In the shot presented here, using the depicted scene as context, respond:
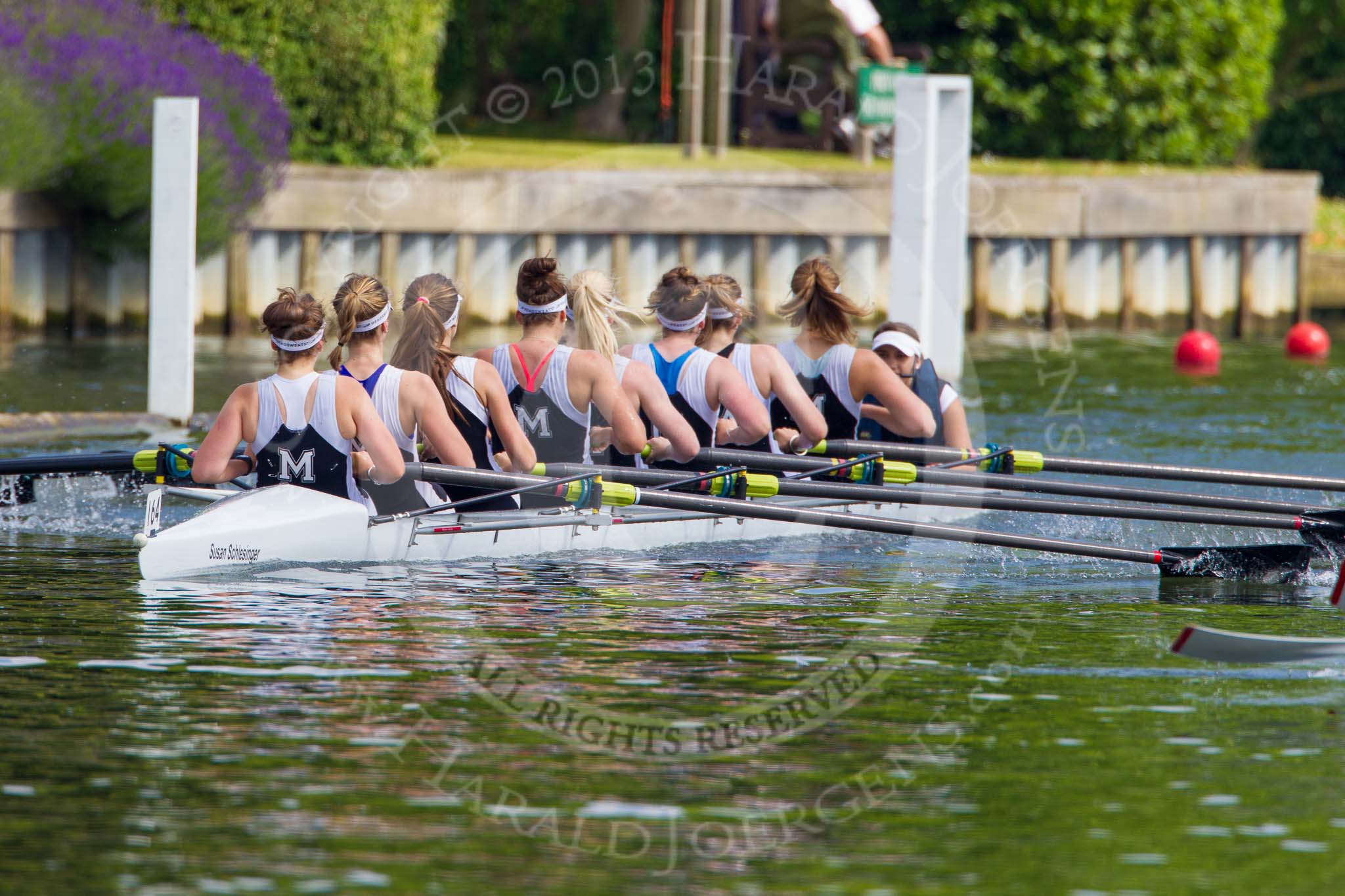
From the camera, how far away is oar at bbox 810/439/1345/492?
10.3 metres

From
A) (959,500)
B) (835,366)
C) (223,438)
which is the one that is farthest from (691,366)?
(223,438)

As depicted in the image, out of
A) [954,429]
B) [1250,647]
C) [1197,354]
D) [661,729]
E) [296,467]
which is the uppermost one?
[1197,354]

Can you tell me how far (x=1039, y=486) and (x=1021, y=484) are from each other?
0.30 ft

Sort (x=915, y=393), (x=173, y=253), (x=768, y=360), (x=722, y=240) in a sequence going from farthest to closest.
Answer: (x=722, y=240), (x=173, y=253), (x=915, y=393), (x=768, y=360)

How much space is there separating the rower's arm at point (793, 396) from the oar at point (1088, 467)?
7.6 inches

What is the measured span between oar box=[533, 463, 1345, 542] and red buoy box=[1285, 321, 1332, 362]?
442 inches

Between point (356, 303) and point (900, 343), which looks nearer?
point (356, 303)

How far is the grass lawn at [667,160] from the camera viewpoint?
66.0 feet

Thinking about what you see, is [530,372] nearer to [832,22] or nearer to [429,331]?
[429,331]

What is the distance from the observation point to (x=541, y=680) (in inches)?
277

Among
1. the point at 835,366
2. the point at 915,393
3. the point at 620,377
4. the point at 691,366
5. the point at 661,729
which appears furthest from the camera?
the point at 915,393

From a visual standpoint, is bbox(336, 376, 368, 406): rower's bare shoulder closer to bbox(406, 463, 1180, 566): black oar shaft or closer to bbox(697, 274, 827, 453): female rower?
bbox(406, 463, 1180, 566): black oar shaft

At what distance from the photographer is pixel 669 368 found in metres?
10.2

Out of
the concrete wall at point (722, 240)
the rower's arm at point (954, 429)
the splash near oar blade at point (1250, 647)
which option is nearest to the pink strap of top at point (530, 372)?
the rower's arm at point (954, 429)
